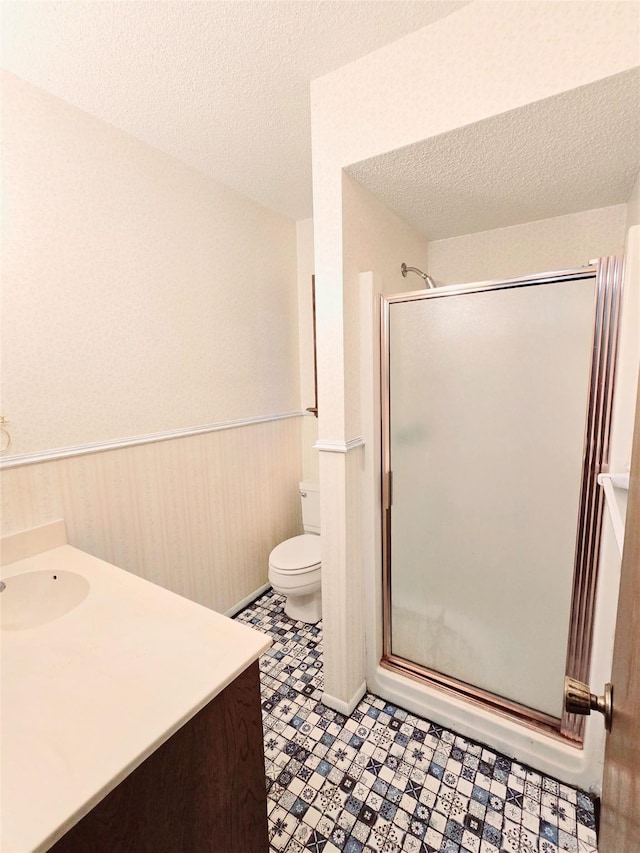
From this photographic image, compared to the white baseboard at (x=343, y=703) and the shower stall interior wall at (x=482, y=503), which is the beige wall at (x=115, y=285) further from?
the white baseboard at (x=343, y=703)

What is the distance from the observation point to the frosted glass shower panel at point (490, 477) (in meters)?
1.30

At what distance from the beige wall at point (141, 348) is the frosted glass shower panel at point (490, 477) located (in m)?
1.00

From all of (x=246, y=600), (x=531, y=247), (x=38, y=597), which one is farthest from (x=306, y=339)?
(x=38, y=597)

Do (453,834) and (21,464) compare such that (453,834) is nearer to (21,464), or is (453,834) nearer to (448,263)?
(21,464)

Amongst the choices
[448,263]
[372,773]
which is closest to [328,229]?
[448,263]

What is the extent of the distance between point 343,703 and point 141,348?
5.79 ft

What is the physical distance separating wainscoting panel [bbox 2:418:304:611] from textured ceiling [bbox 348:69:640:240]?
147cm

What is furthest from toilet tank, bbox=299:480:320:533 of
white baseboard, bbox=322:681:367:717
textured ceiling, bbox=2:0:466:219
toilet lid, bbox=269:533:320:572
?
textured ceiling, bbox=2:0:466:219

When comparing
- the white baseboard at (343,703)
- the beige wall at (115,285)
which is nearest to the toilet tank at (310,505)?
the beige wall at (115,285)

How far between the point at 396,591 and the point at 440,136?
174cm

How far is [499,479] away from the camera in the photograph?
4.69 feet

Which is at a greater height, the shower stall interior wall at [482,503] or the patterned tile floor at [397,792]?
the shower stall interior wall at [482,503]

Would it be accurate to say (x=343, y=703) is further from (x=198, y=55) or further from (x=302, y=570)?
(x=198, y=55)

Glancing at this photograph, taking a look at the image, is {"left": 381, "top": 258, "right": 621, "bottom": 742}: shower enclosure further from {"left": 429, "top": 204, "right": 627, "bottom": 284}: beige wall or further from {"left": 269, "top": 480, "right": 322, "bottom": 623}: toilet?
{"left": 429, "top": 204, "right": 627, "bottom": 284}: beige wall
